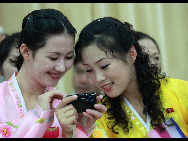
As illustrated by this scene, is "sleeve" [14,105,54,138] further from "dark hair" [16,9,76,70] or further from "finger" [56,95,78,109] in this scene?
"dark hair" [16,9,76,70]

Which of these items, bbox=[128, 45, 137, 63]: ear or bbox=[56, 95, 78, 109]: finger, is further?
bbox=[128, 45, 137, 63]: ear

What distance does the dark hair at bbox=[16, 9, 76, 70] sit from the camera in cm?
131

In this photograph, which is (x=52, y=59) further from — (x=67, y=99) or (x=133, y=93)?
(x=133, y=93)

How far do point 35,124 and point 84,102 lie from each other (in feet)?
0.69

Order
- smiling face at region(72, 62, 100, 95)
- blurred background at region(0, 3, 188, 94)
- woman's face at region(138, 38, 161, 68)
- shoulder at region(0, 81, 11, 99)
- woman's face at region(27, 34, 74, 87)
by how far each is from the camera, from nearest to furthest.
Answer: woman's face at region(27, 34, 74, 87) < shoulder at region(0, 81, 11, 99) < woman's face at region(138, 38, 161, 68) < smiling face at region(72, 62, 100, 95) < blurred background at region(0, 3, 188, 94)

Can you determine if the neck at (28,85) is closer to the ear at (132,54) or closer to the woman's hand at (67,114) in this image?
the woman's hand at (67,114)

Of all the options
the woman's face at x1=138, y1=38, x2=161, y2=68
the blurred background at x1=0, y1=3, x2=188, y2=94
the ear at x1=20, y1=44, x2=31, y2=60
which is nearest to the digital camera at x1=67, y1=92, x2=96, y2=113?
the ear at x1=20, y1=44, x2=31, y2=60

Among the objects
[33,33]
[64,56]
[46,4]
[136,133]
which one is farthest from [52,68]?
[46,4]

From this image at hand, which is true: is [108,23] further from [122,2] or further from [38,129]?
[122,2]

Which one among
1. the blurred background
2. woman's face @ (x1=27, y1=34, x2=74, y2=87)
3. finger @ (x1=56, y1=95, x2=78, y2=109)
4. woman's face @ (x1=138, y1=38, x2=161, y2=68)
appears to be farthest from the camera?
the blurred background

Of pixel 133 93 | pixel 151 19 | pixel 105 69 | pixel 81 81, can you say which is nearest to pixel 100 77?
pixel 105 69

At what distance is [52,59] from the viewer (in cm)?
131

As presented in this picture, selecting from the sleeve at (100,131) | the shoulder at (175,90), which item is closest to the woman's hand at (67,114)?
the sleeve at (100,131)

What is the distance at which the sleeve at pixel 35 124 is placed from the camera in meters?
1.14
